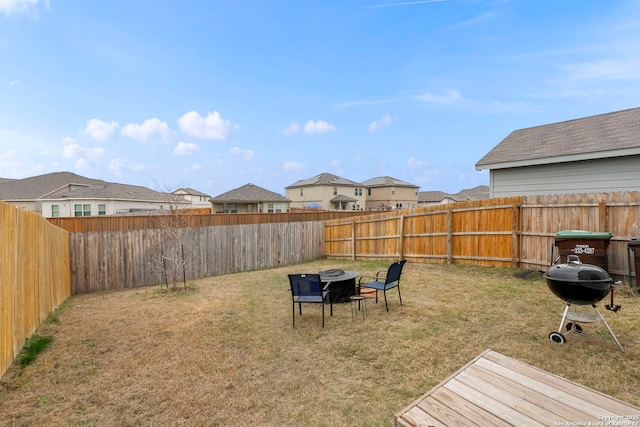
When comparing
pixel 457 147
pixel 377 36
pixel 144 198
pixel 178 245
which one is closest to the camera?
pixel 178 245

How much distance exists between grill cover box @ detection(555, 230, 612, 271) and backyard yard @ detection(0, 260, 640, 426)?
701 mm

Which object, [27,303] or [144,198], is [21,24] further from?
[144,198]

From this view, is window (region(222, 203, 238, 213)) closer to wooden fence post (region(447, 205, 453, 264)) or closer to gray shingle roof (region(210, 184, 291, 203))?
gray shingle roof (region(210, 184, 291, 203))

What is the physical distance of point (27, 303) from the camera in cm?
429

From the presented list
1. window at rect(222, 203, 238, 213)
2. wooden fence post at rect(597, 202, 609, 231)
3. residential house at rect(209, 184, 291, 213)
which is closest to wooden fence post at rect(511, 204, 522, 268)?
wooden fence post at rect(597, 202, 609, 231)

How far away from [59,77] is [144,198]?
1788cm

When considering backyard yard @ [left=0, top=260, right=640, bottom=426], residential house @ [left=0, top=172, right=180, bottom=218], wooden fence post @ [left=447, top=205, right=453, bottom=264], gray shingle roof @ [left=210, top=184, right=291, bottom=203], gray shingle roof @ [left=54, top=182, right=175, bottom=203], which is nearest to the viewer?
backyard yard @ [left=0, top=260, right=640, bottom=426]

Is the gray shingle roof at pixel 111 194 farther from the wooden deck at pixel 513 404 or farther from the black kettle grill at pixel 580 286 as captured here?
the wooden deck at pixel 513 404

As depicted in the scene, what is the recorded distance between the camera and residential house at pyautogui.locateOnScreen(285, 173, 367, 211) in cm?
4228

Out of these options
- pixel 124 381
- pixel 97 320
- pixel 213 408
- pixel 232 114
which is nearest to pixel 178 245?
pixel 97 320

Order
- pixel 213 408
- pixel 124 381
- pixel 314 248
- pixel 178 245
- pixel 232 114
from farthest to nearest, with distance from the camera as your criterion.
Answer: pixel 232 114 < pixel 314 248 < pixel 178 245 < pixel 124 381 < pixel 213 408

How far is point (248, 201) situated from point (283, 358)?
2940 centimetres

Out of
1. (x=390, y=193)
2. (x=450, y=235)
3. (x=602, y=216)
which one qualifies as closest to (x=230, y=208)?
(x=390, y=193)

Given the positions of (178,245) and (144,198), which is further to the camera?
(144,198)
